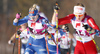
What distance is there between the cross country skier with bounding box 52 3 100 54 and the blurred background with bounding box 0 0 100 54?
288 cm

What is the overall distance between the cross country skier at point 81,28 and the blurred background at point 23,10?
288cm

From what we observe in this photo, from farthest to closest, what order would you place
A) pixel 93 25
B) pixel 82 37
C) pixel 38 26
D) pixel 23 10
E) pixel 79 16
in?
pixel 23 10 < pixel 38 26 < pixel 82 37 < pixel 79 16 < pixel 93 25

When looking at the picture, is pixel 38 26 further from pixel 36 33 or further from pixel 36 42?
pixel 36 42

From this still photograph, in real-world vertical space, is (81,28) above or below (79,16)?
below

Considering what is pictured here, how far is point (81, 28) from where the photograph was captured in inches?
189

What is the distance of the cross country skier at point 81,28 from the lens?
15.4 ft

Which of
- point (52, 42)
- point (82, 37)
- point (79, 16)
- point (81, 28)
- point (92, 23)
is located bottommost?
point (52, 42)

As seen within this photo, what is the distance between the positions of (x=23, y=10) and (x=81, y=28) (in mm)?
3579

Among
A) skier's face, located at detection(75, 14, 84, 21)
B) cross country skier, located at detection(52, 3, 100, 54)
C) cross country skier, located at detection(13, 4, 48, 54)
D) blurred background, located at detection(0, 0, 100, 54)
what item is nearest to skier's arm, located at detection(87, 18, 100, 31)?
cross country skier, located at detection(52, 3, 100, 54)

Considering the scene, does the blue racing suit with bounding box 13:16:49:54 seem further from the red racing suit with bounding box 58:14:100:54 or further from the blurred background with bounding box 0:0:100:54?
the blurred background with bounding box 0:0:100:54

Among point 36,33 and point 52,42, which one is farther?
point 52,42

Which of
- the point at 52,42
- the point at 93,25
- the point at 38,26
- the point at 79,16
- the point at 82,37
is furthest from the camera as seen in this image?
the point at 52,42

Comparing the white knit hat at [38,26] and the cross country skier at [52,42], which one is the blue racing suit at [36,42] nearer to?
the white knit hat at [38,26]

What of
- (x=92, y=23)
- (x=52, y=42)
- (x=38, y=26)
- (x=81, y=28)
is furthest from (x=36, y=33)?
(x=92, y=23)
